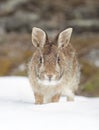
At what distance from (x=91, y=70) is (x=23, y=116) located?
10.6 metres

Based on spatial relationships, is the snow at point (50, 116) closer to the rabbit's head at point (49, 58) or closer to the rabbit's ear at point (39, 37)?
the rabbit's head at point (49, 58)

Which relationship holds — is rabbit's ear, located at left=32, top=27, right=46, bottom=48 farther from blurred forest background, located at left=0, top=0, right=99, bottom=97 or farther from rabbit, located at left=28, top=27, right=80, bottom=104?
blurred forest background, located at left=0, top=0, right=99, bottom=97

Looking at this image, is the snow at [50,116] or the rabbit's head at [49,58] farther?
the rabbit's head at [49,58]

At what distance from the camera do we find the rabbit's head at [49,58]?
9.82 meters

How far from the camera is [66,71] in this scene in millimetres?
10445

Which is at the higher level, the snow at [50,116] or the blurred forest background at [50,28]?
the snow at [50,116]

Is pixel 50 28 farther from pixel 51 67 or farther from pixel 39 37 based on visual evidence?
pixel 51 67

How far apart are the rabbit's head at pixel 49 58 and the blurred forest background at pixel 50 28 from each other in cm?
636

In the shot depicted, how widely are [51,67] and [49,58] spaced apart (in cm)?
22

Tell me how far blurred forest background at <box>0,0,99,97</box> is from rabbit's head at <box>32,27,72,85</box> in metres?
6.36

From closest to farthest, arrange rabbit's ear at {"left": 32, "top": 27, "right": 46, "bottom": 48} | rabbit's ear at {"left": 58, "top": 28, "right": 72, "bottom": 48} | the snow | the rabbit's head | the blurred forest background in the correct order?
the snow, the rabbit's head, rabbit's ear at {"left": 32, "top": 27, "right": 46, "bottom": 48}, rabbit's ear at {"left": 58, "top": 28, "right": 72, "bottom": 48}, the blurred forest background

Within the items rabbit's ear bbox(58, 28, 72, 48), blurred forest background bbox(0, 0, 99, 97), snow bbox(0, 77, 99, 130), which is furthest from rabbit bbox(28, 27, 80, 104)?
blurred forest background bbox(0, 0, 99, 97)

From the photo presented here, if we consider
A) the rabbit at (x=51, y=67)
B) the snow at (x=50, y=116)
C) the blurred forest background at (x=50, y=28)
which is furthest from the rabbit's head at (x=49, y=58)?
the blurred forest background at (x=50, y=28)

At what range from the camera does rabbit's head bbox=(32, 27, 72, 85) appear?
9820 mm
